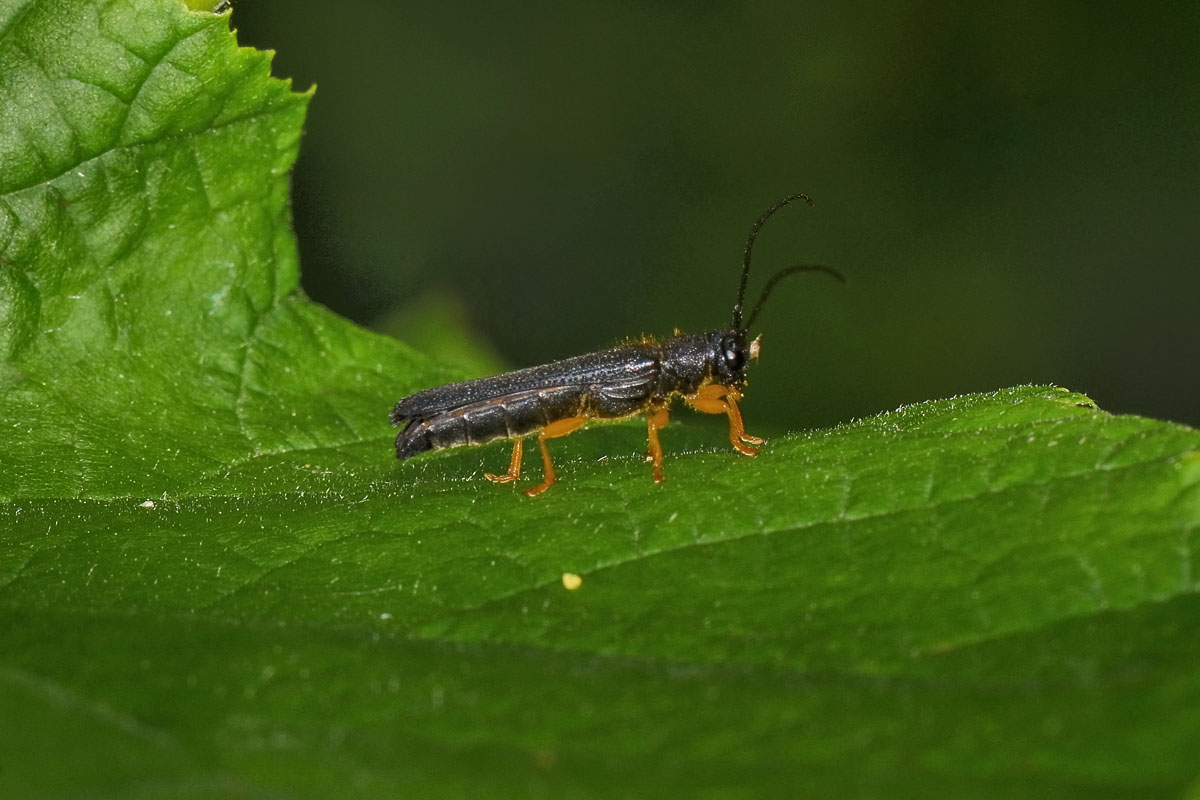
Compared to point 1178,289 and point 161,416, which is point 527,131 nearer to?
point 1178,289

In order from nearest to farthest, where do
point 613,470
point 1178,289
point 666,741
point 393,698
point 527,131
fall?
point 666,741, point 393,698, point 613,470, point 1178,289, point 527,131

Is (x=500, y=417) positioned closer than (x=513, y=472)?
No

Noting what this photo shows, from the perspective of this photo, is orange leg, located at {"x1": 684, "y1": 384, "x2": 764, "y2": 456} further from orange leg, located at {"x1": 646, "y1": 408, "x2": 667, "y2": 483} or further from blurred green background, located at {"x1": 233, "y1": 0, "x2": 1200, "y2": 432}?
blurred green background, located at {"x1": 233, "y1": 0, "x2": 1200, "y2": 432}

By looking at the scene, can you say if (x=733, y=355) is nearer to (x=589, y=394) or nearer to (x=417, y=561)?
(x=589, y=394)

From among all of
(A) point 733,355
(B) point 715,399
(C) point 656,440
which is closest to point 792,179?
(A) point 733,355

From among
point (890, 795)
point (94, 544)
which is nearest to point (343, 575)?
point (94, 544)

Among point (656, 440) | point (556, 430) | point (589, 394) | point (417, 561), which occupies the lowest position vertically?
point (417, 561)
